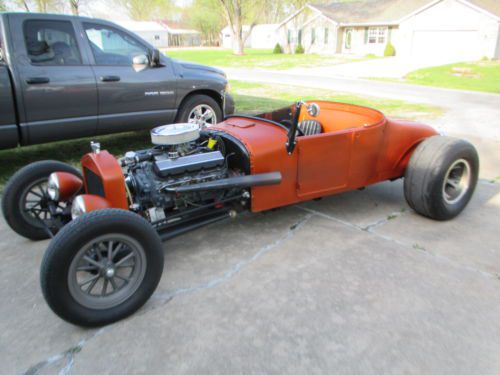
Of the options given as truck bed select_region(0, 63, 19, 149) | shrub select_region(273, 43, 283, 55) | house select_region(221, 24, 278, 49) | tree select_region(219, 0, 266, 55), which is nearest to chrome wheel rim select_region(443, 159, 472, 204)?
truck bed select_region(0, 63, 19, 149)

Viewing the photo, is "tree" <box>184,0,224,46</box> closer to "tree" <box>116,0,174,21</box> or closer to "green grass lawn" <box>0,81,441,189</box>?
"tree" <box>116,0,174,21</box>

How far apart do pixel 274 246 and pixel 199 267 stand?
2.41ft

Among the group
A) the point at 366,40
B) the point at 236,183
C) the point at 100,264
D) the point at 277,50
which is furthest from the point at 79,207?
the point at 277,50

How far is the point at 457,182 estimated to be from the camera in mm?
4348

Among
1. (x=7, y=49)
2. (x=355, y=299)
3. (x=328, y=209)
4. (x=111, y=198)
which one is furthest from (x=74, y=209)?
(x=7, y=49)

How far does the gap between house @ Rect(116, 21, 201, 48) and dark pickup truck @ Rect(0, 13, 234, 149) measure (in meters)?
65.5

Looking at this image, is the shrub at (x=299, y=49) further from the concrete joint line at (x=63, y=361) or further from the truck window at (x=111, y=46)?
the concrete joint line at (x=63, y=361)

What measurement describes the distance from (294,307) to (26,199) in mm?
2576

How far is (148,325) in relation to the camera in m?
2.71

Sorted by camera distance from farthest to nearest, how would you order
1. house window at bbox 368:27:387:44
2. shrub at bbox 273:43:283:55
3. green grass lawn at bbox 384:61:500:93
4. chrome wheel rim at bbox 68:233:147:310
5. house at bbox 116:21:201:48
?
house at bbox 116:21:201:48 → shrub at bbox 273:43:283:55 → house window at bbox 368:27:387:44 → green grass lawn at bbox 384:61:500:93 → chrome wheel rim at bbox 68:233:147:310

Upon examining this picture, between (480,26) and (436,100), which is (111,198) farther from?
(480,26)

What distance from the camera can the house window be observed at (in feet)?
124

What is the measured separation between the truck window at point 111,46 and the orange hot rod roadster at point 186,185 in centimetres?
257

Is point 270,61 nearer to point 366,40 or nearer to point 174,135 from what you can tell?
point 366,40
